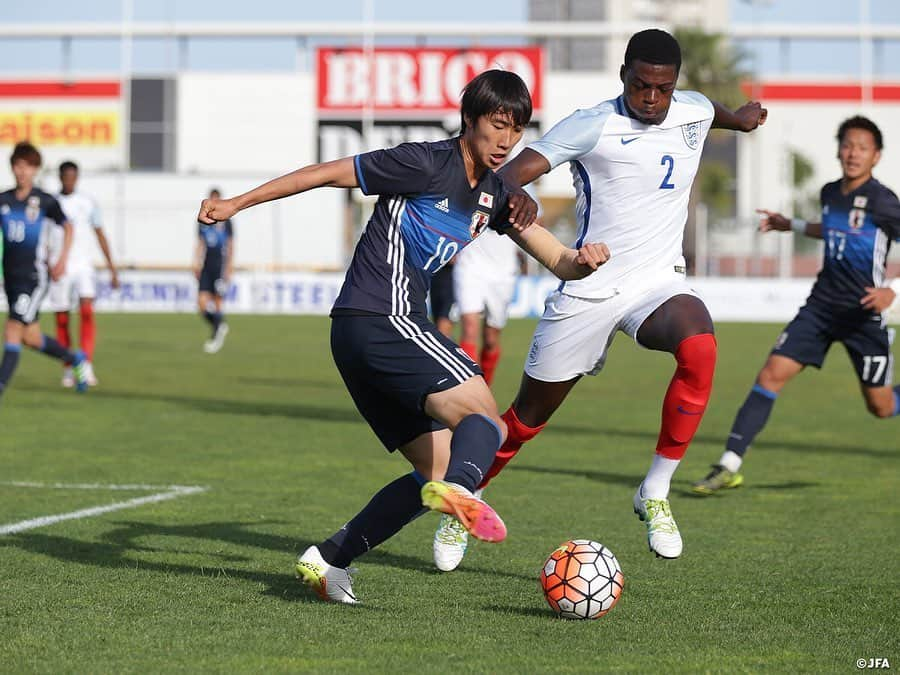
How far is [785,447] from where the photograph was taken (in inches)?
470

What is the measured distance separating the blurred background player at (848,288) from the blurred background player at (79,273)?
9228 millimetres

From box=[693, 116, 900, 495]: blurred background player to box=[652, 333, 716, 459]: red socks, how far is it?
275 cm

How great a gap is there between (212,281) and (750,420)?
15.5 metres

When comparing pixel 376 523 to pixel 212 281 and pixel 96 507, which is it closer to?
pixel 96 507

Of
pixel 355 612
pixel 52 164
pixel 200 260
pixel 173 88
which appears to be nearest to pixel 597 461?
pixel 355 612

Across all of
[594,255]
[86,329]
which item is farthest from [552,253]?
[86,329]

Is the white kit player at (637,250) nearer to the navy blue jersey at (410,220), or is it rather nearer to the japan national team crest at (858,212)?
the navy blue jersey at (410,220)

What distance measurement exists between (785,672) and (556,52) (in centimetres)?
7932

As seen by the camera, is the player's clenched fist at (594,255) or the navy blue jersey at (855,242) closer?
the player's clenched fist at (594,255)

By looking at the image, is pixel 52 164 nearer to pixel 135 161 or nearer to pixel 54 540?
pixel 135 161

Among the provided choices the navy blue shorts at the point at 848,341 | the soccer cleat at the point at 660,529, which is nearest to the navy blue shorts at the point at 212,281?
the navy blue shorts at the point at 848,341

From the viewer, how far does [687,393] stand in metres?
6.58

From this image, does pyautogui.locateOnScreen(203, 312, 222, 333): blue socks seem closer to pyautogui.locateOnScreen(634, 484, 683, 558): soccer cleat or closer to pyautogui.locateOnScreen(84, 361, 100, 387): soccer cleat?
pyautogui.locateOnScreen(84, 361, 100, 387): soccer cleat

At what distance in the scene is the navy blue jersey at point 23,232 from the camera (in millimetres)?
13195
